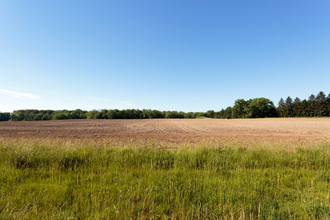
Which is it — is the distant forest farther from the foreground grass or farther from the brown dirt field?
the foreground grass

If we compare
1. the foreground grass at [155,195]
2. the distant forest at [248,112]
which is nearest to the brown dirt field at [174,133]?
the foreground grass at [155,195]

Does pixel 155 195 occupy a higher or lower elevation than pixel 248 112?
lower

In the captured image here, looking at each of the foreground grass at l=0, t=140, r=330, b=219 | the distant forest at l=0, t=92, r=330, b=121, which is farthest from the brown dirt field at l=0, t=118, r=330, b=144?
the distant forest at l=0, t=92, r=330, b=121

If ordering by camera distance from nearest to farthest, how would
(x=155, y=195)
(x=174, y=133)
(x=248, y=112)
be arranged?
1. (x=155, y=195)
2. (x=174, y=133)
3. (x=248, y=112)

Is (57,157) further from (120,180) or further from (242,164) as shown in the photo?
(242,164)

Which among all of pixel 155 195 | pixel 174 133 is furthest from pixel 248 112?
pixel 155 195

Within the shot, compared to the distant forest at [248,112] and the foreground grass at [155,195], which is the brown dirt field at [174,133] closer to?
the foreground grass at [155,195]

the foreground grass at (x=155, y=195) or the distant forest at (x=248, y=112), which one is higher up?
the distant forest at (x=248, y=112)

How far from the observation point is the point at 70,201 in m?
2.74

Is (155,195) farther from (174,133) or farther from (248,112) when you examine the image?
(248,112)

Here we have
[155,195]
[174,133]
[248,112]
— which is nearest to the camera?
[155,195]

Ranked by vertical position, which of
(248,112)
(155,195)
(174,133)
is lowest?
(174,133)

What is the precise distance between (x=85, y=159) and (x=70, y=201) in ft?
9.29

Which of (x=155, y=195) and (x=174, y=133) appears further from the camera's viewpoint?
(x=174, y=133)
